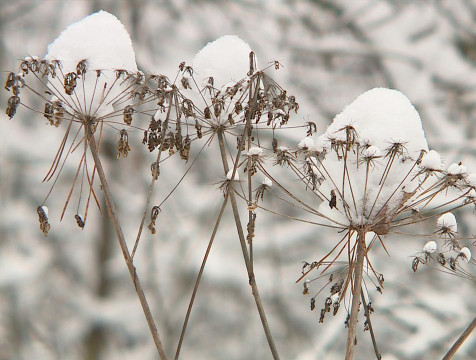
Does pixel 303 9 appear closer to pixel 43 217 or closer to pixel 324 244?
pixel 324 244

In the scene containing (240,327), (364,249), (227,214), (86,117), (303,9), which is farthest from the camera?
(303,9)

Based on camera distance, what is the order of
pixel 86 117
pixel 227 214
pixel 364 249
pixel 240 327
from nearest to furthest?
pixel 364 249 < pixel 86 117 < pixel 227 214 < pixel 240 327

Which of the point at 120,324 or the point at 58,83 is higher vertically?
the point at 58,83

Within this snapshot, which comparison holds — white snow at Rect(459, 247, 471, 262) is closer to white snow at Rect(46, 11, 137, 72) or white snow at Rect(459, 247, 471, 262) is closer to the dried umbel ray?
the dried umbel ray

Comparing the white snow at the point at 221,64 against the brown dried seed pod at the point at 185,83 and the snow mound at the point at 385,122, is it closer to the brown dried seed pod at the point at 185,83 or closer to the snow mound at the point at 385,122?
the brown dried seed pod at the point at 185,83

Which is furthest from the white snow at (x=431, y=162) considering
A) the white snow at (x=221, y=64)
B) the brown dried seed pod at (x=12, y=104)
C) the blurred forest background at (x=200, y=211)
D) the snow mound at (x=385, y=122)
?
the blurred forest background at (x=200, y=211)

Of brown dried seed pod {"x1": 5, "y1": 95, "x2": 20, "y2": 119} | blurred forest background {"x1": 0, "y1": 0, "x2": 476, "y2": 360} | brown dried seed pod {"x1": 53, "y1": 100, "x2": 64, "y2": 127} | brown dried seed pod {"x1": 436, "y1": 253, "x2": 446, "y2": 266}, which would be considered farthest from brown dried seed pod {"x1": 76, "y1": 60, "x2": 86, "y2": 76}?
blurred forest background {"x1": 0, "y1": 0, "x2": 476, "y2": 360}

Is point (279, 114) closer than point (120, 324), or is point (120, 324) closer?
point (279, 114)

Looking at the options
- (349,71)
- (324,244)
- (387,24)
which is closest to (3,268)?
(324,244)
